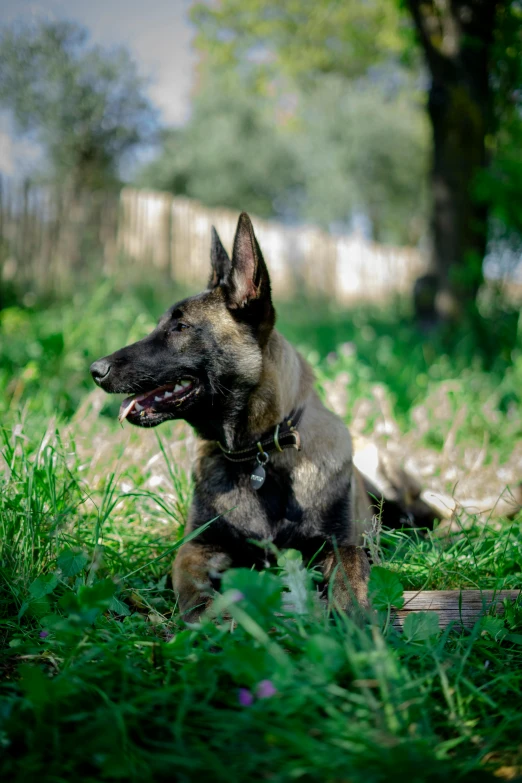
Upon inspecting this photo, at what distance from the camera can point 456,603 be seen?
206cm

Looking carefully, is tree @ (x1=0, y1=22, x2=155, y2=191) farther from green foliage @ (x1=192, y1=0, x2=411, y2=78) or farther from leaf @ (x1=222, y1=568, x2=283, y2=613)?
green foliage @ (x1=192, y1=0, x2=411, y2=78)

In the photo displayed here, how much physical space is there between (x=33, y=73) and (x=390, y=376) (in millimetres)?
7946

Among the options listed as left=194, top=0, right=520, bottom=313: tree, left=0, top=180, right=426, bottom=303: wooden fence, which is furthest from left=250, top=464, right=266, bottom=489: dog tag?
left=0, top=180, right=426, bottom=303: wooden fence

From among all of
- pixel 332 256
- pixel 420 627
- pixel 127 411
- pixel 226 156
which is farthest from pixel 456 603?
pixel 226 156

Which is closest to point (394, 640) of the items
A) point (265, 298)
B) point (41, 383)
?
point (265, 298)

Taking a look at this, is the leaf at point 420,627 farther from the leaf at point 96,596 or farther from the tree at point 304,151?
the tree at point 304,151

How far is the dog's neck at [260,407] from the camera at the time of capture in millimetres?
2580

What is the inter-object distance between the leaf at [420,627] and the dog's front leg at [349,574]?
0.26 m

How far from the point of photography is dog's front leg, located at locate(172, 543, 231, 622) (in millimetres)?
2102

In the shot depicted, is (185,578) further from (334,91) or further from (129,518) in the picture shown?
Answer: (334,91)

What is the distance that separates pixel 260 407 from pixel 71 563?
3.32 feet

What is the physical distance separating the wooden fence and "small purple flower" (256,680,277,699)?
24.0 feet

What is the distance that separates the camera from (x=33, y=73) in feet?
31.6

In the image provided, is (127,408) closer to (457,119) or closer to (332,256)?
(457,119)
